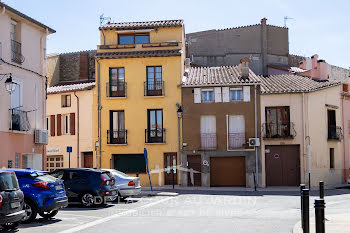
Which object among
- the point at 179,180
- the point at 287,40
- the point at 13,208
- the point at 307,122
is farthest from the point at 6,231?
the point at 287,40

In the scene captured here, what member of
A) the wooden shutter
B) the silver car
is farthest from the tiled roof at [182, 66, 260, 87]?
the silver car

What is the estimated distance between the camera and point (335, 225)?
13.1 metres

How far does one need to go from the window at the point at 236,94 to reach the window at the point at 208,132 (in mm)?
1734

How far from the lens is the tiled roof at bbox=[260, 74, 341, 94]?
111 feet

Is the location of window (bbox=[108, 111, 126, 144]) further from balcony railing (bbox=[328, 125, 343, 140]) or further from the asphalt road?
balcony railing (bbox=[328, 125, 343, 140])

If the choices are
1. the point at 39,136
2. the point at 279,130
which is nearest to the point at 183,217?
the point at 39,136

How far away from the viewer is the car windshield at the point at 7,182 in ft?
40.3

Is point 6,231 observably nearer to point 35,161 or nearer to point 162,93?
point 35,161

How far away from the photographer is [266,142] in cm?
3369

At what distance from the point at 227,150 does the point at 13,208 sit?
2253 cm

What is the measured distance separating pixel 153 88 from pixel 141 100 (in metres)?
1.13

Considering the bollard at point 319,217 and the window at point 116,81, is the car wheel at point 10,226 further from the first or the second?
the window at point 116,81

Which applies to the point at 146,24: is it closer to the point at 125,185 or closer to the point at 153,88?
the point at 153,88

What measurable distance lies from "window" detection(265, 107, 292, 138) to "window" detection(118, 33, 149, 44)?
950 centimetres
